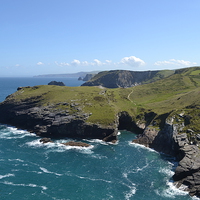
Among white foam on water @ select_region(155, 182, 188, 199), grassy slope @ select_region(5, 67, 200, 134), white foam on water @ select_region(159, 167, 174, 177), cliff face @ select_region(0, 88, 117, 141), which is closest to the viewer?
white foam on water @ select_region(155, 182, 188, 199)

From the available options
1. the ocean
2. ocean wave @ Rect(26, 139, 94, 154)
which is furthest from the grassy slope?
the ocean

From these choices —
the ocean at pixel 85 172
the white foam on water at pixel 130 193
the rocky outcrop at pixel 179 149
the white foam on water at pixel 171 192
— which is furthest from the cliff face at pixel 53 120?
the white foam on water at pixel 171 192

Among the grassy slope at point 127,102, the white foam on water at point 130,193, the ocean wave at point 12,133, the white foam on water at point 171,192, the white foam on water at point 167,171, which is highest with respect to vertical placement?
the grassy slope at point 127,102

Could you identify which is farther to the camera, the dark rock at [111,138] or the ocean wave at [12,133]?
the ocean wave at [12,133]

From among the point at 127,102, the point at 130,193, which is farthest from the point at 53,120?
the point at 130,193

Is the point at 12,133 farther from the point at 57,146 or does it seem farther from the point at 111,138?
the point at 111,138

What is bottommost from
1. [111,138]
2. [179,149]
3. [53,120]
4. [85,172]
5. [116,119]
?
[85,172]

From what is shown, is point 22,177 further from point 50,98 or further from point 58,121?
point 50,98

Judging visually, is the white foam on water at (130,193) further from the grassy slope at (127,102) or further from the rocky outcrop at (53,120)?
the grassy slope at (127,102)

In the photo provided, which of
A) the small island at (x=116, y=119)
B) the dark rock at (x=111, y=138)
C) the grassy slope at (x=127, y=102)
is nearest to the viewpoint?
the small island at (x=116, y=119)

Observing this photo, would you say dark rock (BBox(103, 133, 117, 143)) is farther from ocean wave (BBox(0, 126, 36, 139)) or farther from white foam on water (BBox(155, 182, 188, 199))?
white foam on water (BBox(155, 182, 188, 199))
